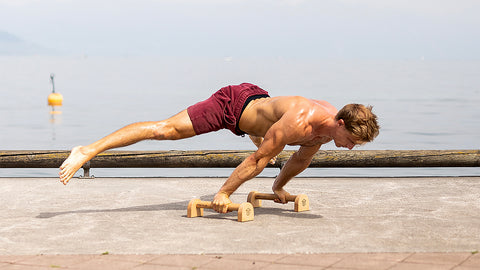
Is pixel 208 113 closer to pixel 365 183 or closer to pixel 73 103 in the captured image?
pixel 365 183

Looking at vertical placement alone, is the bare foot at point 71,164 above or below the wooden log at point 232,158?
above

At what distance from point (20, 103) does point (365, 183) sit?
46.9 metres

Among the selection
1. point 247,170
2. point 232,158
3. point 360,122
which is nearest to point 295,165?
point 247,170

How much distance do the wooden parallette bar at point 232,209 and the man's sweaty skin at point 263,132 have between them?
0.07 meters

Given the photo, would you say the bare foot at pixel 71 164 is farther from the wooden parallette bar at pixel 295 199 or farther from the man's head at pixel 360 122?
the man's head at pixel 360 122

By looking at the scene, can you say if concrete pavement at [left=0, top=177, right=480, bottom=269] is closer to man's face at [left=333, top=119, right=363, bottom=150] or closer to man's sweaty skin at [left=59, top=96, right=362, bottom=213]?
man's sweaty skin at [left=59, top=96, right=362, bottom=213]

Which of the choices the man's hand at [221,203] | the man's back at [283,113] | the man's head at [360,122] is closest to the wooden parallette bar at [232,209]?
the man's hand at [221,203]

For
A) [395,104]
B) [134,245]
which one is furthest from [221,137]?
[134,245]

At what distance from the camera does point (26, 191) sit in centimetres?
673

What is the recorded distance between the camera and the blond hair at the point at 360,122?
195 inches

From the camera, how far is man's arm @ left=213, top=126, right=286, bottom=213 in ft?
17.1

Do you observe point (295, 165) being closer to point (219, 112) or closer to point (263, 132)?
point (263, 132)

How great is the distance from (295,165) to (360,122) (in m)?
0.90

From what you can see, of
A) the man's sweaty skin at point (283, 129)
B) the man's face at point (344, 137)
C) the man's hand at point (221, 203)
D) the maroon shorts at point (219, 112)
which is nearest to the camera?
the man's face at point (344, 137)
